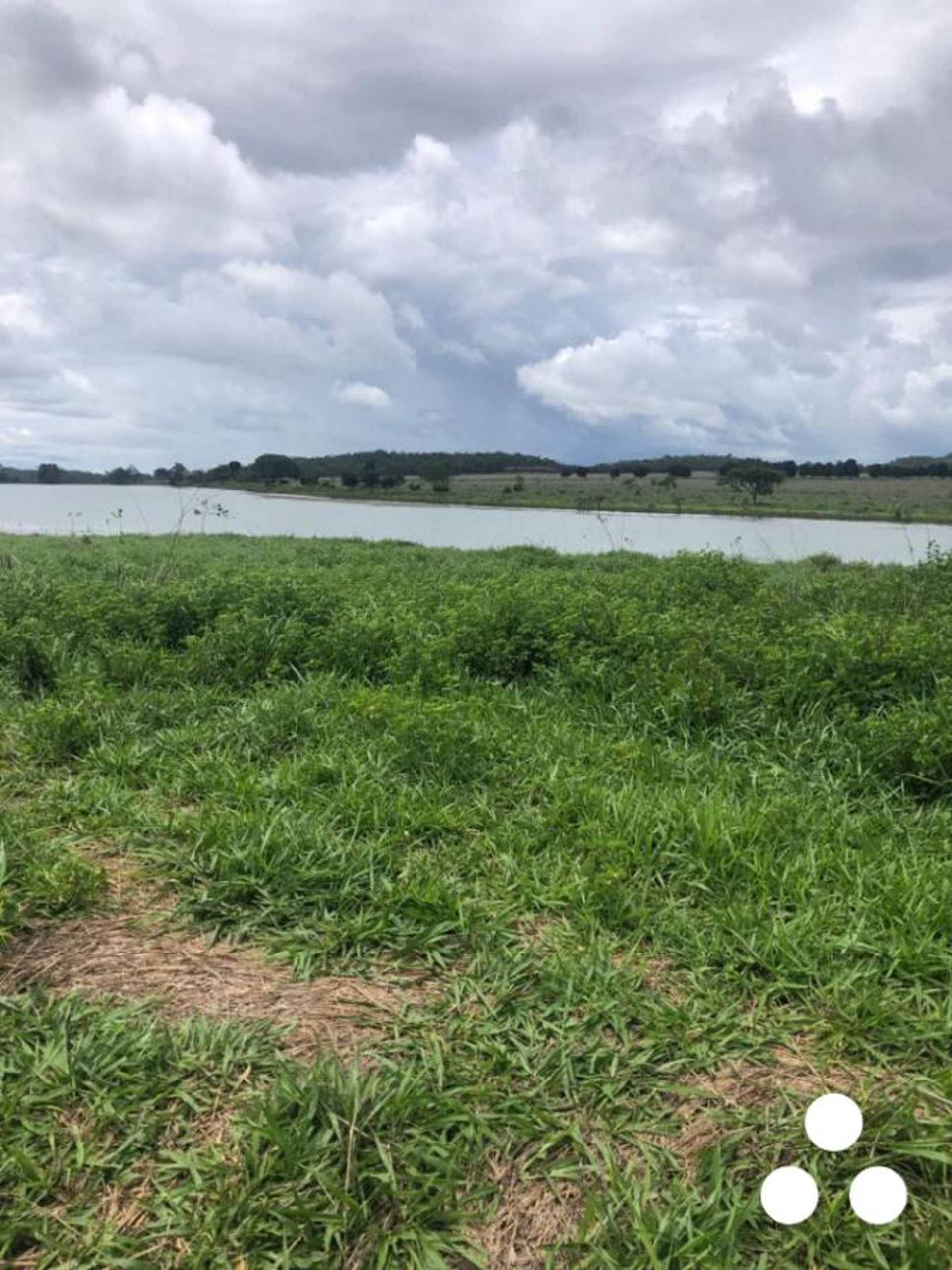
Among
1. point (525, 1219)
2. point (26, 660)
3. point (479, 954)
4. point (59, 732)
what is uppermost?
point (26, 660)

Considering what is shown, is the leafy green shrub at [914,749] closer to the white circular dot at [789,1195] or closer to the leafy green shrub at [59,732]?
the white circular dot at [789,1195]

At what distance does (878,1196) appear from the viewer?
1.55 meters

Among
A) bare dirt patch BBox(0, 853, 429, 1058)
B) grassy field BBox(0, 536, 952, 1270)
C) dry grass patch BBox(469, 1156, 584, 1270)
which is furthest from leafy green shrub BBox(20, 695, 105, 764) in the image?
dry grass patch BBox(469, 1156, 584, 1270)

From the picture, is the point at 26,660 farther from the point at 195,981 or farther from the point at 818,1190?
the point at 818,1190

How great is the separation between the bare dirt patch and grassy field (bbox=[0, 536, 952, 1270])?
0.03ft

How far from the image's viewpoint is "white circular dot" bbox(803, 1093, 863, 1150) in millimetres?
1605

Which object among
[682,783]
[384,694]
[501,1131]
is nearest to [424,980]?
[501,1131]

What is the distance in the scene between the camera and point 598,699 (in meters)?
4.61

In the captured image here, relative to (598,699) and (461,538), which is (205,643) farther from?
(461,538)

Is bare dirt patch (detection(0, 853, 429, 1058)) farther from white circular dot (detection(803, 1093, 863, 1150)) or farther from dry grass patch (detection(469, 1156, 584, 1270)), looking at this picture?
white circular dot (detection(803, 1093, 863, 1150))

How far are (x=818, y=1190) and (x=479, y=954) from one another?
0.98m

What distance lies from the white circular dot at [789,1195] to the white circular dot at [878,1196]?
3.0 inches

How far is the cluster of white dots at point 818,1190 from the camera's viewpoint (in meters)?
1.54

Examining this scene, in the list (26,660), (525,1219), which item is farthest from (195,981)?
(26,660)
